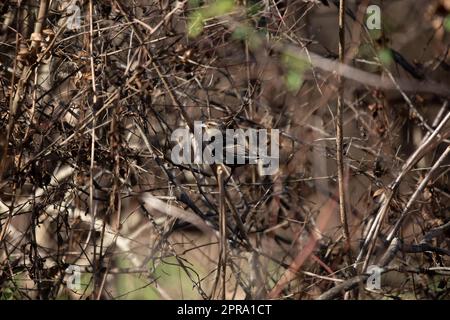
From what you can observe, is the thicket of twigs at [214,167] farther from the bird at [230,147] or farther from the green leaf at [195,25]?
the bird at [230,147]

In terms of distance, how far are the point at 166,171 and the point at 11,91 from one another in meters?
0.93

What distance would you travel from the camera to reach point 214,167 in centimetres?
429

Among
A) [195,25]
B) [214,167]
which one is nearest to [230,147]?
[214,167]

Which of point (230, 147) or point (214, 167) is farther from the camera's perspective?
point (230, 147)

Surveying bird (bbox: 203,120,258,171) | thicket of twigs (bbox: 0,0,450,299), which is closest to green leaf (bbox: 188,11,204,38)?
thicket of twigs (bbox: 0,0,450,299)

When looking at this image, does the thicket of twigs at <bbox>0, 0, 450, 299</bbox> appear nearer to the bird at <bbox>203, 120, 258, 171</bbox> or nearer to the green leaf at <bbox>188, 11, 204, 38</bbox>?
the green leaf at <bbox>188, 11, 204, 38</bbox>

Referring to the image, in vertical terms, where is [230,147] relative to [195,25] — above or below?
below

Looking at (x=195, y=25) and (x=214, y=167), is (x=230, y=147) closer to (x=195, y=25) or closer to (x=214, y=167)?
(x=214, y=167)

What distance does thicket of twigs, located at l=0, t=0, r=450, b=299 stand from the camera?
13.6 feet

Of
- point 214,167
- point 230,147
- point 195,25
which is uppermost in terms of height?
point 195,25

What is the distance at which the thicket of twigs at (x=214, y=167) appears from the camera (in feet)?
13.6
